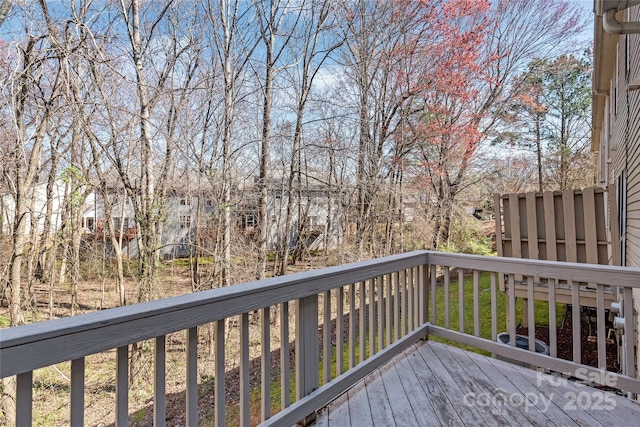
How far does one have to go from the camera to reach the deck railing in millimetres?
981

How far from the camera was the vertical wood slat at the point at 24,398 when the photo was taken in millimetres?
922

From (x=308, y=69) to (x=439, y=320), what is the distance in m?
5.90

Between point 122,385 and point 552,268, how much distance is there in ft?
8.66

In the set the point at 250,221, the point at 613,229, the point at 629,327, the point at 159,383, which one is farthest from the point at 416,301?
the point at 250,221

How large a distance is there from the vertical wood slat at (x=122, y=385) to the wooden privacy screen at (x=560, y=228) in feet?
15.2

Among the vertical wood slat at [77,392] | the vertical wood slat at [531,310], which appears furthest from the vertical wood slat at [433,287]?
the vertical wood slat at [77,392]

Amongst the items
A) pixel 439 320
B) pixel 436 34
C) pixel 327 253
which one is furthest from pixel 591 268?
pixel 436 34

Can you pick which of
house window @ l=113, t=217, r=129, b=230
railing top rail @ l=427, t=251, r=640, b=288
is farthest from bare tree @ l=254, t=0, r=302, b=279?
railing top rail @ l=427, t=251, r=640, b=288

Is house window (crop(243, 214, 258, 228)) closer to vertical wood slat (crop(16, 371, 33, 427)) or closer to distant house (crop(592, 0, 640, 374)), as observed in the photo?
distant house (crop(592, 0, 640, 374))

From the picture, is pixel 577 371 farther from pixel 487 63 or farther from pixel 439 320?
pixel 487 63

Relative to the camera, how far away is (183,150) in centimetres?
570

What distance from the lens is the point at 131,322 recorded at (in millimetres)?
1125

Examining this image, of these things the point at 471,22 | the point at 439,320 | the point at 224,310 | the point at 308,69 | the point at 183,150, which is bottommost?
the point at 439,320

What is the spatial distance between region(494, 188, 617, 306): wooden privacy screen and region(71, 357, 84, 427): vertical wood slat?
15.6ft
